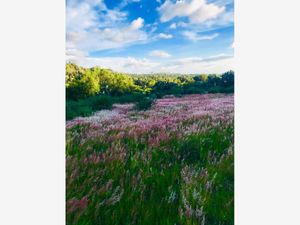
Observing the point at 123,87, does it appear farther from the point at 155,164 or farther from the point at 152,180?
the point at 152,180

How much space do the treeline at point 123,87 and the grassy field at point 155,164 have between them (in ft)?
0.21

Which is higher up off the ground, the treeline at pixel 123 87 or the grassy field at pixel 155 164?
the treeline at pixel 123 87

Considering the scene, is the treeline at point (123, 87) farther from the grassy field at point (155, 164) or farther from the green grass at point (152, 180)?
the green grass at point (152, 180)

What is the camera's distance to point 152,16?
285 centimetres

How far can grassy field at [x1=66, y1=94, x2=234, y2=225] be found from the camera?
8.05 feet

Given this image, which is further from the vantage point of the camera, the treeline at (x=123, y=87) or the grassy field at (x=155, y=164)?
the treeline at (x=123, y=87)

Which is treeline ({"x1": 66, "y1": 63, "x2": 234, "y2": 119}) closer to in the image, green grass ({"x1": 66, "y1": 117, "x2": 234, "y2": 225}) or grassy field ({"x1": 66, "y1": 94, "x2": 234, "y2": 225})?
grassy field ({"x1": 66, "y1": 94, "x2": 234, "y2": 225})

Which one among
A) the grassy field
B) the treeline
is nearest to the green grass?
the grassy field

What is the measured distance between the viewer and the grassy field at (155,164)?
8.05 ft

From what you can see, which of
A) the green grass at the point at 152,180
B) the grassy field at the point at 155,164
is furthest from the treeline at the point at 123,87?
the green grass at the point at 152,180
